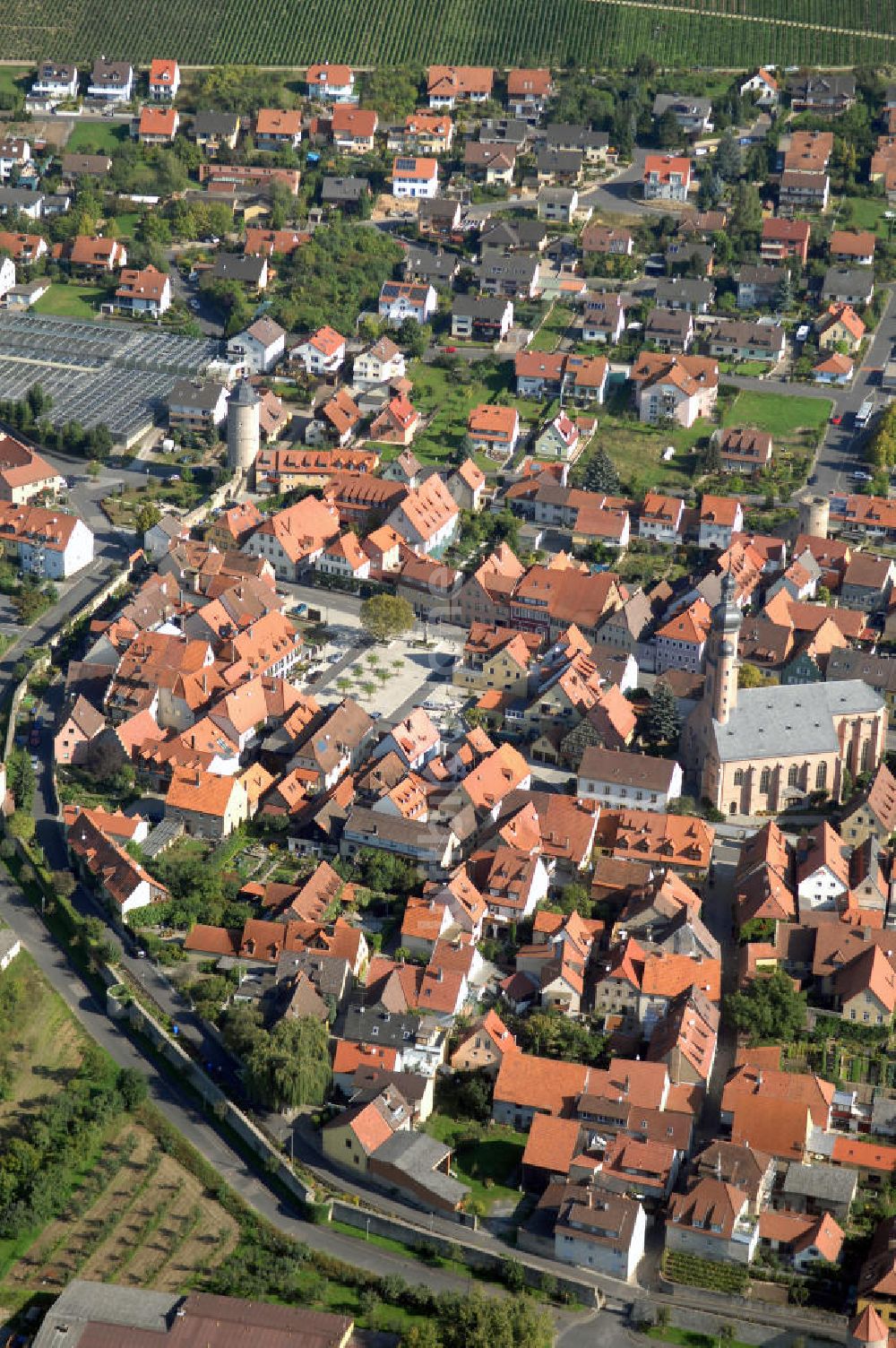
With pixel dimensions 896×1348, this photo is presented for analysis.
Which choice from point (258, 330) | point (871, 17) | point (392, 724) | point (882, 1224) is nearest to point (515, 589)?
point (392, 724)

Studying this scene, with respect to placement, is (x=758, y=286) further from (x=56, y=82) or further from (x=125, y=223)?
(x=56, y=82)

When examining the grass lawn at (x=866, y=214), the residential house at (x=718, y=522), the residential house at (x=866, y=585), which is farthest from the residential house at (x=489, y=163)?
the residential house at (x=866, y=585)

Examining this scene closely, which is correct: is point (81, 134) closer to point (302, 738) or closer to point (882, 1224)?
point (302, 738)

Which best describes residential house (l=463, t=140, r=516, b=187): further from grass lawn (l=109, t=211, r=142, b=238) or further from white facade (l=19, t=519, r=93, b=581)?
white facade (l=19, t=519, r=93, b=581)

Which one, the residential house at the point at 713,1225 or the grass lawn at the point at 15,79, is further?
the grass lawn at the point at 15,79

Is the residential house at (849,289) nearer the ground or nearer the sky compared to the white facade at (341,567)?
nearer the sky

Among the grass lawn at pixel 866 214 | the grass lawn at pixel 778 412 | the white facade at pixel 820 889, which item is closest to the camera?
the white facade at pixel 820 889

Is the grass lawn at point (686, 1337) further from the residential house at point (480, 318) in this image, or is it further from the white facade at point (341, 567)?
the residential house at point (480, 318)

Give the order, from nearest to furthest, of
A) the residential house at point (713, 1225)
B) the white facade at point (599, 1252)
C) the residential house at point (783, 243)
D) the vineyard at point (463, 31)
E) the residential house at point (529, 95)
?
the white facade at point (599, 1252)
the residential house at point (713, 1225)
the residential house at point (783, 243)
the residential house at point (529, 95)
the vineyard at point (463, 31)
